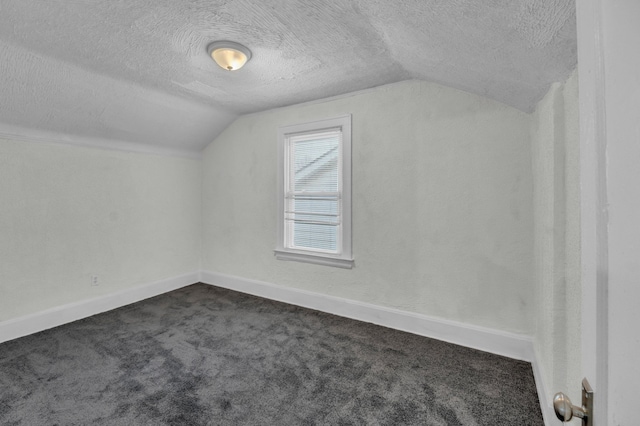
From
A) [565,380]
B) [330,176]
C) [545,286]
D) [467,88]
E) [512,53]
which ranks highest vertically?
[467,88]

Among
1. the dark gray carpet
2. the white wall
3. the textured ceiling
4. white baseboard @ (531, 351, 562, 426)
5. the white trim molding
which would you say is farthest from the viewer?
the white trim molding

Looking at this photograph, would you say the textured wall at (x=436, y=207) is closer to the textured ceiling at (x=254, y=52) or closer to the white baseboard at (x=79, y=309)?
the textured ceiling at (x=254, y=52)

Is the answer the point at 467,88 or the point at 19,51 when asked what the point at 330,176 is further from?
the point at 19,51

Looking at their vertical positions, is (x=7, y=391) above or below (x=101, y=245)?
below

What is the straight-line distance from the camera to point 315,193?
11.5 feet

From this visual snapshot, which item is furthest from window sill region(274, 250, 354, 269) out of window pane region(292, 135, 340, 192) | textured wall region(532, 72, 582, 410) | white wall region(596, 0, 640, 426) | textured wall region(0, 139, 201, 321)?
white wall region(596, 0, 640, 426)

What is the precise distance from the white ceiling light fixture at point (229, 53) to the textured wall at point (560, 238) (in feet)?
6.59

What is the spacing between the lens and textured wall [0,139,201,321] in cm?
279

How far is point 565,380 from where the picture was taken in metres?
1.58

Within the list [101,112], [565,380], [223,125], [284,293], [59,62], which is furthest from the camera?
[223,125]

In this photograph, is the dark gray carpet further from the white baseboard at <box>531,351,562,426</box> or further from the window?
the window

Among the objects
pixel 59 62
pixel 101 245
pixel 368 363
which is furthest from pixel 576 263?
pixel 101 245

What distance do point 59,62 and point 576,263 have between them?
11.7 feet

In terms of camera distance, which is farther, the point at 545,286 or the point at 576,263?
the point at 545,286
